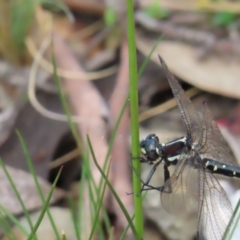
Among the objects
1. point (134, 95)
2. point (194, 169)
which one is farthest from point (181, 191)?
point (134, 95)

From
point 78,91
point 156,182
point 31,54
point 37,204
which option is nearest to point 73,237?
point 37,204

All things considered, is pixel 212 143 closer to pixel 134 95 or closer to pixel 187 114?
pixel 187 114

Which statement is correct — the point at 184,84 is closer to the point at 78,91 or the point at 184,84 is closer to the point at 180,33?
the point at 180,33

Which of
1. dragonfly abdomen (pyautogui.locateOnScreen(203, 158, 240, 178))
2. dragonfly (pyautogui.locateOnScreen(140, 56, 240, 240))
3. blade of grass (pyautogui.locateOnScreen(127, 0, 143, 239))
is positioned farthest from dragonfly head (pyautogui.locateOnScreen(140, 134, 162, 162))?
blade of grass (pyautogui.locateOnScreen(127, 0, 143, 239))

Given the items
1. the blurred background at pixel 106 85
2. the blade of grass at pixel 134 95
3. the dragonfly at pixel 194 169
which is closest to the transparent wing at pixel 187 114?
the dragonfly at pixel 194 169

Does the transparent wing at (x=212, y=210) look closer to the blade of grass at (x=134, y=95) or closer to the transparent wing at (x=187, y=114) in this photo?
the transparent wing at (x=187, y=114)

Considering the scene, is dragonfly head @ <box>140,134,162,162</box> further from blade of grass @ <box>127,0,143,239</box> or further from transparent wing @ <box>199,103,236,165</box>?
blade of grass @ <box>127,0,143,239</box>
